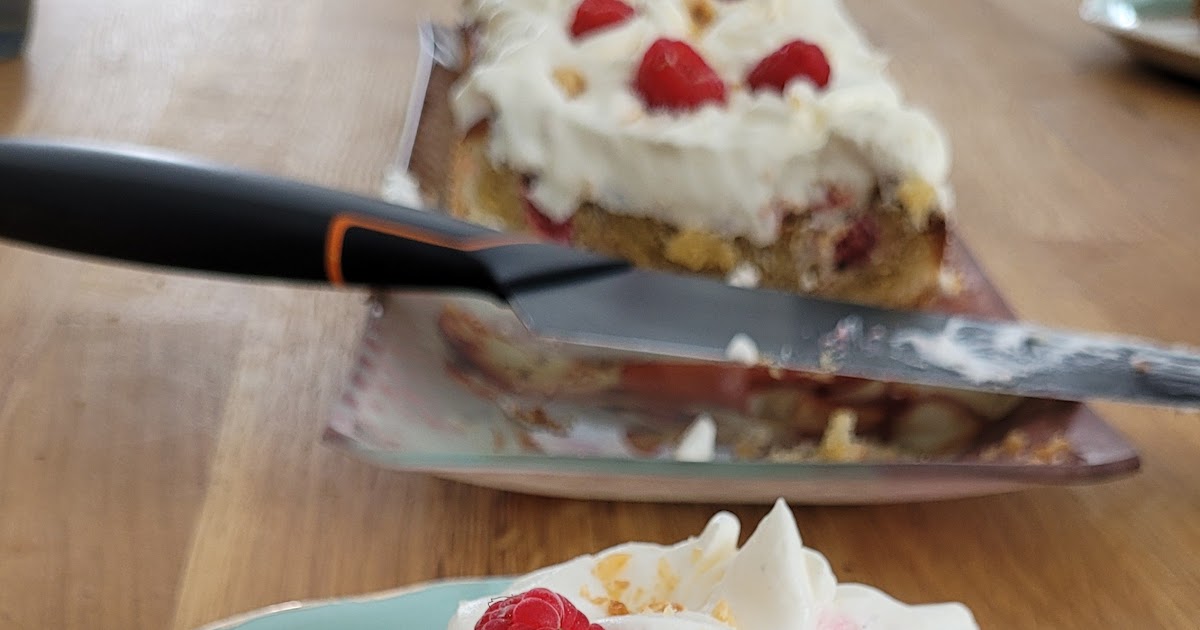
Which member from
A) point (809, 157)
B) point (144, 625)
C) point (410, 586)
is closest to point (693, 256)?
point (809, 157)

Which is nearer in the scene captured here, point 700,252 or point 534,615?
point 534,615

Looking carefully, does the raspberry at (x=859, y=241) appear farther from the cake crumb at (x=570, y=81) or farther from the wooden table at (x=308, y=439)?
the cake crumb at (x=570, y=81)

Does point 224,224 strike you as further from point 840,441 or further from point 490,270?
point 840,441

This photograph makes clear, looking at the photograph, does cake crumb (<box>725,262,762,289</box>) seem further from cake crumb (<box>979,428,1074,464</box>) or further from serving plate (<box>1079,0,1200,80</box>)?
serving plate (<box>1079,0,1200,80</box>)

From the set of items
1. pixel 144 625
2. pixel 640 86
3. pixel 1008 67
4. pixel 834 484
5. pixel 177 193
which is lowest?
pixel 144 625

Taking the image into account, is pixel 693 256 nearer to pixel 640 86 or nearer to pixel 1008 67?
pixel 640 86

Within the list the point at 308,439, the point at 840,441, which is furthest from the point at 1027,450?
the point at 308,439
